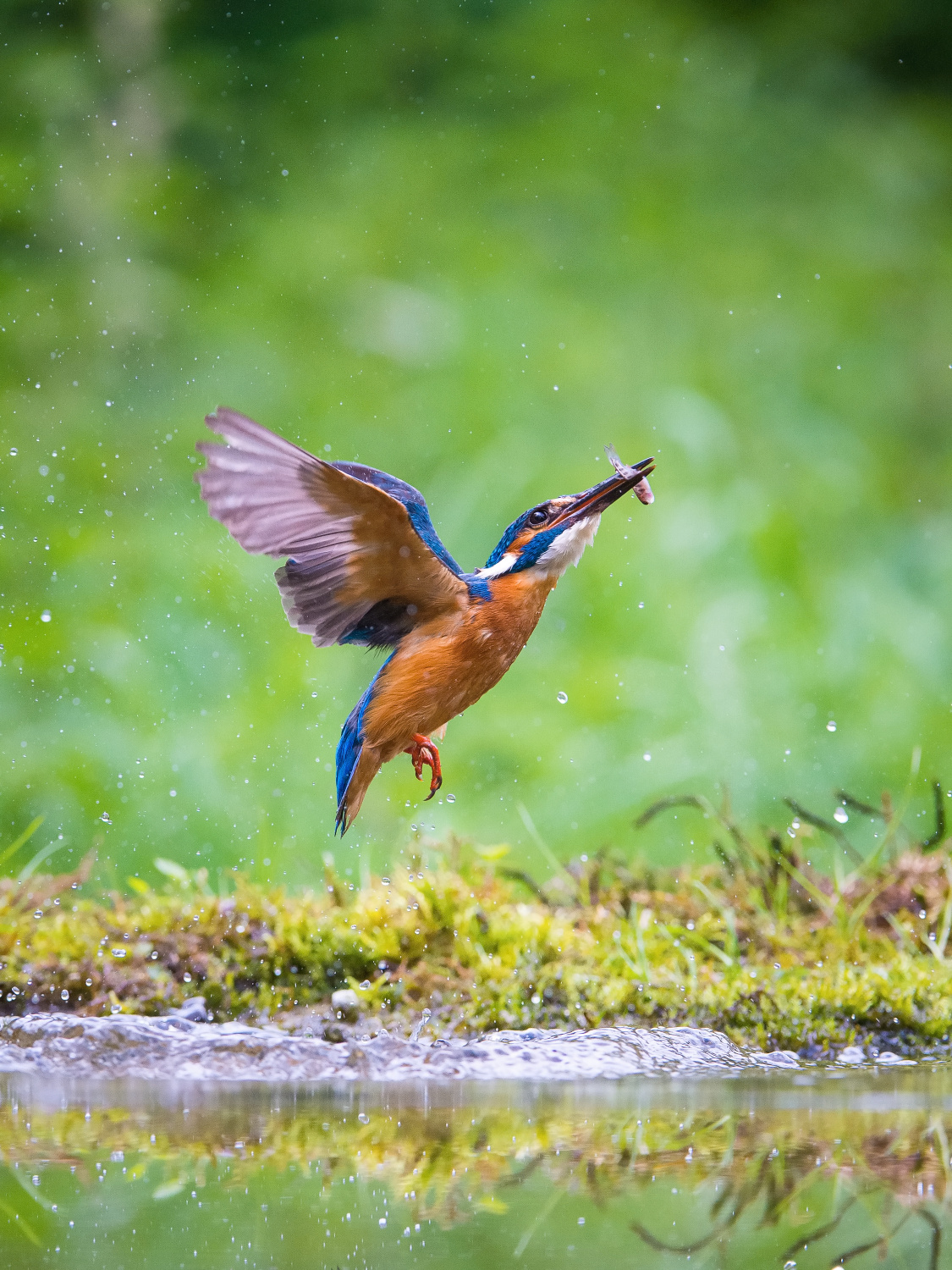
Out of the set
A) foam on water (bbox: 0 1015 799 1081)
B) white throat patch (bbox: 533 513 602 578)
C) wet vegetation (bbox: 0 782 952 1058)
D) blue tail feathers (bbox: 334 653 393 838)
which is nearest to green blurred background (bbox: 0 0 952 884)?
wet vegetation (bbox: 0 782 952 1058)

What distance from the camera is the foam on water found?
2.56 meters

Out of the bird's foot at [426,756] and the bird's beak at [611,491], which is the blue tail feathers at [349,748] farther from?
the bird's beak at [611,491]

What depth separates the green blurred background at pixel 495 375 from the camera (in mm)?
4719

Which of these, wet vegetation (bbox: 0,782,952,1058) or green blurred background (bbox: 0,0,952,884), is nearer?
wet vegetation (bbox: 0,782,952,1058)

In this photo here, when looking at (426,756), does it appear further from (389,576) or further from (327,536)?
(327,536)

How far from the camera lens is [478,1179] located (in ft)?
5.29

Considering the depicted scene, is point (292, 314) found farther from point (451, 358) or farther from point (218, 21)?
point (218, 21)

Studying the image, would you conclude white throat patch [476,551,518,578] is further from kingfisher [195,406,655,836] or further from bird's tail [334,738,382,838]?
bird's tail [334,738,382,838]

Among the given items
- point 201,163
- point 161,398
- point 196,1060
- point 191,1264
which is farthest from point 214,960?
point 201,163

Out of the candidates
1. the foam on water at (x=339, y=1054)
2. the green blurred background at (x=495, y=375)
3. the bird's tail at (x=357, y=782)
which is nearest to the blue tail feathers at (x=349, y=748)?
the bird's tail at (x=357, y=782)

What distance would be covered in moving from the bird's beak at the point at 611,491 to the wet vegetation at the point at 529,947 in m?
1.19

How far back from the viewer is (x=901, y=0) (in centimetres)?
641

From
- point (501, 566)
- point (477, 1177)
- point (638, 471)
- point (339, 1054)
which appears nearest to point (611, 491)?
point (638, 471)

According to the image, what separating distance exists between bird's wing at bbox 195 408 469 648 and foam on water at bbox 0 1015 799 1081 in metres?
0.88
